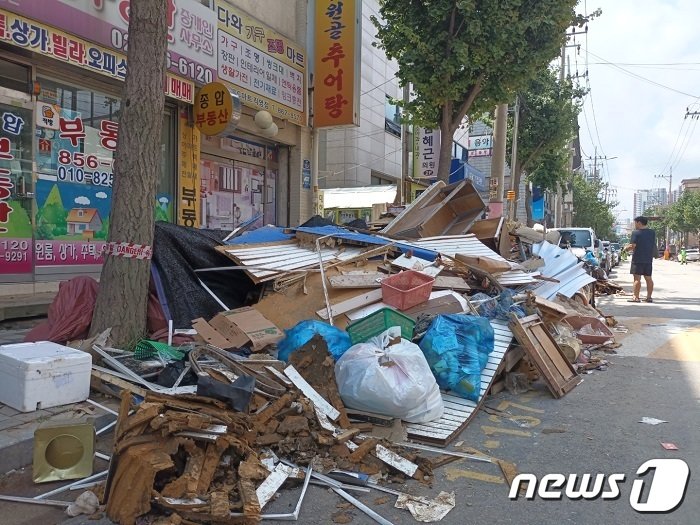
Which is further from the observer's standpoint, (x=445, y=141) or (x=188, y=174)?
(x=445, y=141)

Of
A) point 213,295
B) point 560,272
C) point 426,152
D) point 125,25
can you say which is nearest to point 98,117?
point 125,25

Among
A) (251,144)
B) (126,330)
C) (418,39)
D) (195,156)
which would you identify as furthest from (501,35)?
(126,330)

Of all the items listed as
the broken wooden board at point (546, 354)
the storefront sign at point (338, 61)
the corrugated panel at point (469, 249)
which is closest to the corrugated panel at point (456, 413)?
the broken wooden board at point (546, 354)

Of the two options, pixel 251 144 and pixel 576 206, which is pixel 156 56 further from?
pixel 576 206

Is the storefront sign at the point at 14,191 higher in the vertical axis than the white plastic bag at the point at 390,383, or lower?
higher

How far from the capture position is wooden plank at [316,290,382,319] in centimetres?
550

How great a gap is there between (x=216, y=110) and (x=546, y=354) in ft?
21.3

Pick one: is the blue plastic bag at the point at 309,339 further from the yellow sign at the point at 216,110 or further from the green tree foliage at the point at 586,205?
the green tree foliage at the point at 586,205

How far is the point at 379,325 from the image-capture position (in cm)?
478

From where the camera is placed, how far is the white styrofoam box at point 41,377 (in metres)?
3.61

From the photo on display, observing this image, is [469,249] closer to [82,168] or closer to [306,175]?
[306,175]

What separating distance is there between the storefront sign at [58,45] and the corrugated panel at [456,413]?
4.92m

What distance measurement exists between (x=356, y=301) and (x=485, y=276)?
6.78 ft

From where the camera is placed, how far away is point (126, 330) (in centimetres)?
484
